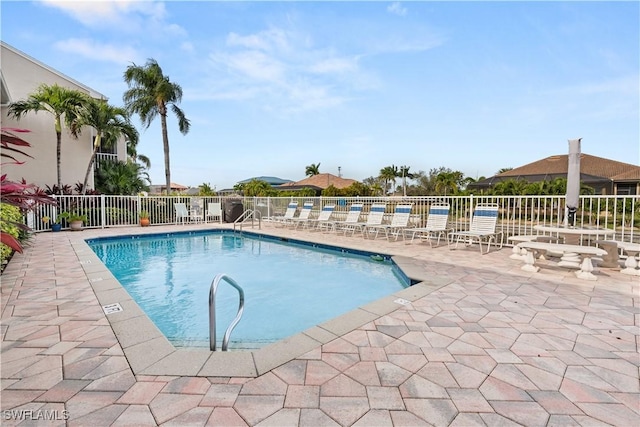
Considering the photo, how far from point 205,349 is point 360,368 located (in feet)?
4.98

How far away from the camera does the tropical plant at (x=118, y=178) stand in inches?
621

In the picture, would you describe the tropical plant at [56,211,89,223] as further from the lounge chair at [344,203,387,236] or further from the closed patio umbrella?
the closed patio umbrella

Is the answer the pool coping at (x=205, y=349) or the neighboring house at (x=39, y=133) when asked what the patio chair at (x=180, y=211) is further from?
the pool coping at (x=205, y=349)

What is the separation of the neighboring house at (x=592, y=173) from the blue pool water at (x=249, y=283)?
69.5ft

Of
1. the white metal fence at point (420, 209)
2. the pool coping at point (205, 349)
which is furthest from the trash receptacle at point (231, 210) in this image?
the pool coping at point (205, 349)

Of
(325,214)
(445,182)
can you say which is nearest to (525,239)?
(325,214)

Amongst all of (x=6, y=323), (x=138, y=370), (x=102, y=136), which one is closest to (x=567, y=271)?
(x=138, y=370)

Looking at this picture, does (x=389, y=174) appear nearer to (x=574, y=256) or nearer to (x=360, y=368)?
(x=574, y=256)

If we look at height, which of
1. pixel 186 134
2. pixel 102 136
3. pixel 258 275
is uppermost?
pixel 186 134

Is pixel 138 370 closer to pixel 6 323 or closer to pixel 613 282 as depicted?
pixel 6 323

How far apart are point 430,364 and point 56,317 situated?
3504 mm

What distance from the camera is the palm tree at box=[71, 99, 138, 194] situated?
42.5 ft

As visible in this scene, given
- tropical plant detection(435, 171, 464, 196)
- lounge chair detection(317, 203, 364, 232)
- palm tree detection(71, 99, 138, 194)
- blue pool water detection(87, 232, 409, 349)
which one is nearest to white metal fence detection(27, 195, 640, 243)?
lounge chair detection(317, 203, 364, 232)

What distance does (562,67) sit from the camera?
8.49 m
